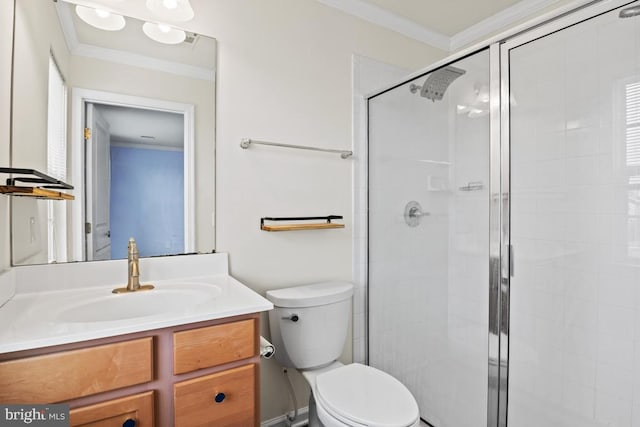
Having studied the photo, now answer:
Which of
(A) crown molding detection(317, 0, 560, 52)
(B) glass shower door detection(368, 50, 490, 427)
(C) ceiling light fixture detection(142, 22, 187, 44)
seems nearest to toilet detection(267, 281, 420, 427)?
(B) glass shower door detection(368, 50, 490, 427)

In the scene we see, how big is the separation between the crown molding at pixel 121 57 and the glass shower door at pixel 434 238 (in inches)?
40.4

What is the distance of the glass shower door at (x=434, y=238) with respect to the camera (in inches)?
64.4

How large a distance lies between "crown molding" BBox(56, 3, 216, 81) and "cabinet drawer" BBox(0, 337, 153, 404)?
114 cm

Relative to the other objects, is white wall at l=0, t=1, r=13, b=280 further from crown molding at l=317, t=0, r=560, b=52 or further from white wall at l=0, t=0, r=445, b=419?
crown molding at l=317, t=0, r=560, b=52

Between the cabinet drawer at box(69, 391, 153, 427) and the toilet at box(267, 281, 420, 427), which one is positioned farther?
the toilet at box(267, 281, 420, 427)

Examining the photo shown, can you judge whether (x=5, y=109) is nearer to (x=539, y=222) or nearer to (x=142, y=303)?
(x=142, y=303)

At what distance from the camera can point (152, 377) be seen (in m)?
1.02

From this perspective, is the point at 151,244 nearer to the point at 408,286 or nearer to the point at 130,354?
the point at 130,354

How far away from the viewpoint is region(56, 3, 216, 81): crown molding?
135cm

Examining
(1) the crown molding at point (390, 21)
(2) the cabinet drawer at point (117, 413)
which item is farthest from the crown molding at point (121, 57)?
(2) the cabinet drawer at point (117, 413)

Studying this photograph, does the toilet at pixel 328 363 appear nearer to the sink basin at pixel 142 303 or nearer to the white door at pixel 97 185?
the sink basin at pixel 142 303

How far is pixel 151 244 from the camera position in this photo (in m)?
1.50

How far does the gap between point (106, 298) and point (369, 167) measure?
1505 millimetres

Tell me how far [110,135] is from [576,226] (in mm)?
1893
